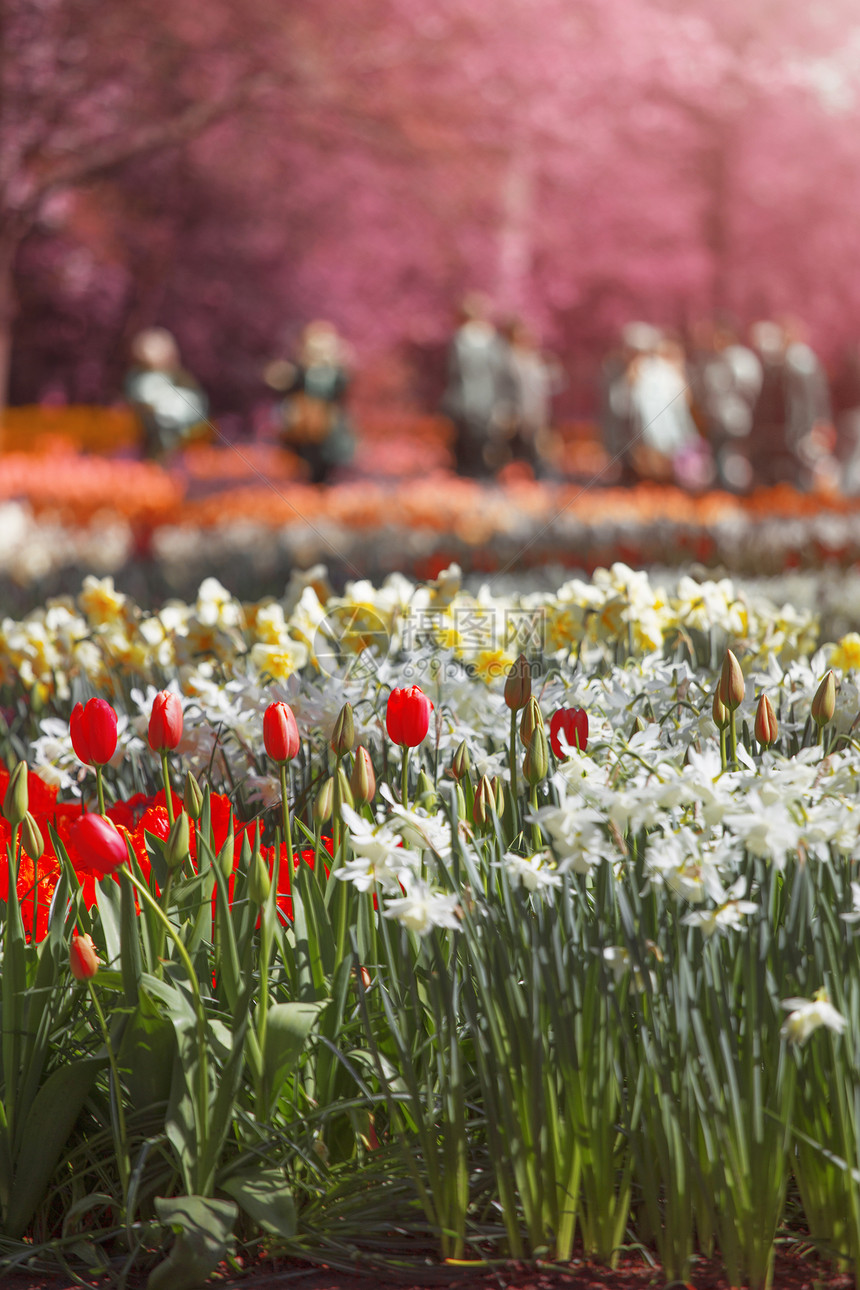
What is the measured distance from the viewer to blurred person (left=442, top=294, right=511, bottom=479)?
1358 cm

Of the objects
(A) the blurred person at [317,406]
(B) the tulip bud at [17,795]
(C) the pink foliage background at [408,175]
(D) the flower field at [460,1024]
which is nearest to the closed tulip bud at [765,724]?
(D) the flower field at [460,1024]

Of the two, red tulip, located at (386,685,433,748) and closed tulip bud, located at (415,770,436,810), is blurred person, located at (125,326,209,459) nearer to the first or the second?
closed tulip bud, located at (415,770,436,810)

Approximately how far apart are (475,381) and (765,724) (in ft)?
39.1

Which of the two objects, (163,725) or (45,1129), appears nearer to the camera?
(45,1129)

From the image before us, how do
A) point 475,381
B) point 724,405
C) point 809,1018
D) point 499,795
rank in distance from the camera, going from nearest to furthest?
point 809,1018 → point 499,795 → point 475,381 → point 724,405

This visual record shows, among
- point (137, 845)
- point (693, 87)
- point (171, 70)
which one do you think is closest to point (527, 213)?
point (693, 87)

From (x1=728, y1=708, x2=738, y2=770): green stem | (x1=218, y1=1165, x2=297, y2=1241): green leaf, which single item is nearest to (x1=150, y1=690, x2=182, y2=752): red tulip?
(x1=218, y1=1165, x2=297, y2=1241): green leaf

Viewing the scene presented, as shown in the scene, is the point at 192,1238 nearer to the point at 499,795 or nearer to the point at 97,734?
the point at 97,734

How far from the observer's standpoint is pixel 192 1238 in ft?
5.38

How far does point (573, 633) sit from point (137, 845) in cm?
147

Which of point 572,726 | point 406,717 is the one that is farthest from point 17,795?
point 572,726

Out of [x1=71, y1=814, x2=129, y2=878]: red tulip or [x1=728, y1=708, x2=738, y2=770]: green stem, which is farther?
[x1=728, y1=708, x2=738, y2=770]: green stem

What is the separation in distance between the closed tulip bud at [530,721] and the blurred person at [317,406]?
37.5ft

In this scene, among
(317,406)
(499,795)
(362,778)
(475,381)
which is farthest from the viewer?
(475,381)
